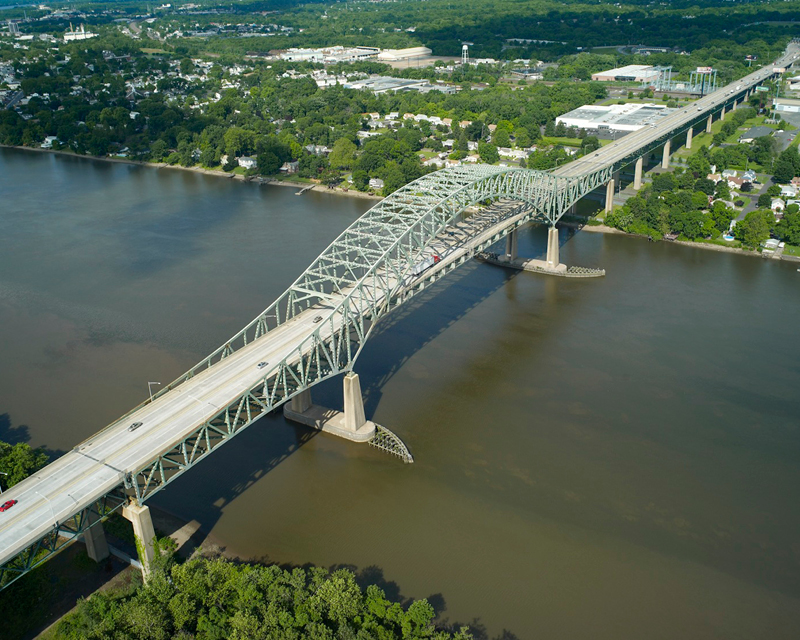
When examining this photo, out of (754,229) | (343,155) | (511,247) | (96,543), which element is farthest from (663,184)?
(96,543)

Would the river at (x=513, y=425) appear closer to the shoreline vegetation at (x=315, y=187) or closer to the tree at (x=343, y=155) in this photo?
the shoreline vegetation at (x=315, y=187)

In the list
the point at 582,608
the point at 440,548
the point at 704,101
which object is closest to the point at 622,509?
the point at 582,608

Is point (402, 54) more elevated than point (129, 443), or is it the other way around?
point (402, 54)

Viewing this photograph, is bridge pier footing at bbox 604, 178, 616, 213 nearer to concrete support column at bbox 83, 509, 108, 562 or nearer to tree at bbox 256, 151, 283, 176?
tree at bbox 256, 151, 283, 176

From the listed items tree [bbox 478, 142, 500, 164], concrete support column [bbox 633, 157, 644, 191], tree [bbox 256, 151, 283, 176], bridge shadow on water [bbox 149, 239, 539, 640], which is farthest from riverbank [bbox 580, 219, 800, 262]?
tree [bbox 256, 151, 283, 176]

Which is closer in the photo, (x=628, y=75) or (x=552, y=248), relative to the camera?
(x=552, y=248)

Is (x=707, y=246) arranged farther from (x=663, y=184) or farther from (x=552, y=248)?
(x=552, y=248)

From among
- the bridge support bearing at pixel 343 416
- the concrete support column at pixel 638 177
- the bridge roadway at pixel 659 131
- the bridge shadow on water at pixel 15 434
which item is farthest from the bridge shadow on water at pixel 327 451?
the concrete support column at pixel 638 177
